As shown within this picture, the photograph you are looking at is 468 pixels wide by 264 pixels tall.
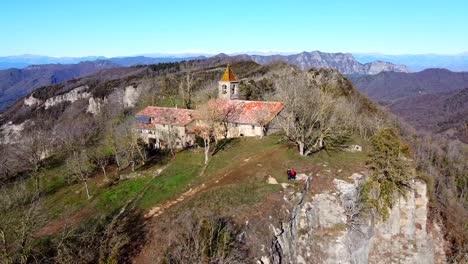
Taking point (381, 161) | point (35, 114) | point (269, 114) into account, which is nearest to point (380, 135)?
point (381, 161)

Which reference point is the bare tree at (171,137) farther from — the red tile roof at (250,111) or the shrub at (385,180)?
the shrub at (385,180)

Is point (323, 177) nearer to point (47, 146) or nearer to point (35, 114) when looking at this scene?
point (47, 146)

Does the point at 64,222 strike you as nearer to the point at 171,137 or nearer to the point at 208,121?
the point at 208,121

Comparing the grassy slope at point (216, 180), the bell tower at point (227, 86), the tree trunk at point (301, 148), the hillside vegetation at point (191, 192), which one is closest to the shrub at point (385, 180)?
the hillside vegetation at point (191, 192)

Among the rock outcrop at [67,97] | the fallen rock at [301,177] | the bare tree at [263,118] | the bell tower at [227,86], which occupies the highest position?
the bell tower at [227,86]

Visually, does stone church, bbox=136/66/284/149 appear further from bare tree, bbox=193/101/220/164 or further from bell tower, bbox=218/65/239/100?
bare tree, bbox=193/101/220/164

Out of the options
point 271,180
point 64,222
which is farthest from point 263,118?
point 64,222

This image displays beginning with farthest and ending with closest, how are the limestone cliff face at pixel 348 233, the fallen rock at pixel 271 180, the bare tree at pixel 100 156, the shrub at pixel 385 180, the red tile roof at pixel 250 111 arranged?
the red tile roof at pixel 250 111, the bare tree at pixel 100 156, the shrub at pixel 385 180, the fallen rock at pixel 271 180, the limestone cliff face at pixel 348 233
